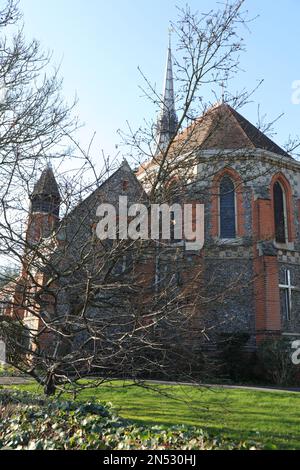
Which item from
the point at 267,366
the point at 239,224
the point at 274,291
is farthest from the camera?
the point at 239,224

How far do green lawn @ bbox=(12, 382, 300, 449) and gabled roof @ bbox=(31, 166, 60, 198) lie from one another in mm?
3560

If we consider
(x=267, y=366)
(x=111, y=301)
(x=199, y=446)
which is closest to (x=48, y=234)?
(x=111, y=301)

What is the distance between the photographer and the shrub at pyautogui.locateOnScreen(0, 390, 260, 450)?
4457 mm

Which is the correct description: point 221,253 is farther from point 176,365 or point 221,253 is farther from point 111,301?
point 176,365

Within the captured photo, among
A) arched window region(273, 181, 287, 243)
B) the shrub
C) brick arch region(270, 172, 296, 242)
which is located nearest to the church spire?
the shrub

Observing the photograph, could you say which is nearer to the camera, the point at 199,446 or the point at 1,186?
the point at 199,446

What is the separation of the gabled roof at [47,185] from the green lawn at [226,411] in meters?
3.56

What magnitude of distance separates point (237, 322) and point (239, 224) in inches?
156

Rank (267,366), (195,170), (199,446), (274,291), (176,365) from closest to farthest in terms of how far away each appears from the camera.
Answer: (199,446)
(176,365)
(195,170)
(267,366)
(274,291)

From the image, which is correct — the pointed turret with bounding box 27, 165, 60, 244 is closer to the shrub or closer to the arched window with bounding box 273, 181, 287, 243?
the shrub

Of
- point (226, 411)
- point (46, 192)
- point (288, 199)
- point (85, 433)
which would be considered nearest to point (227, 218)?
point (288, 199)

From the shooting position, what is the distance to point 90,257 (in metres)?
7.34

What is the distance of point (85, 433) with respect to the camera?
487cm

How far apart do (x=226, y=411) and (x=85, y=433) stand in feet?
12.5
